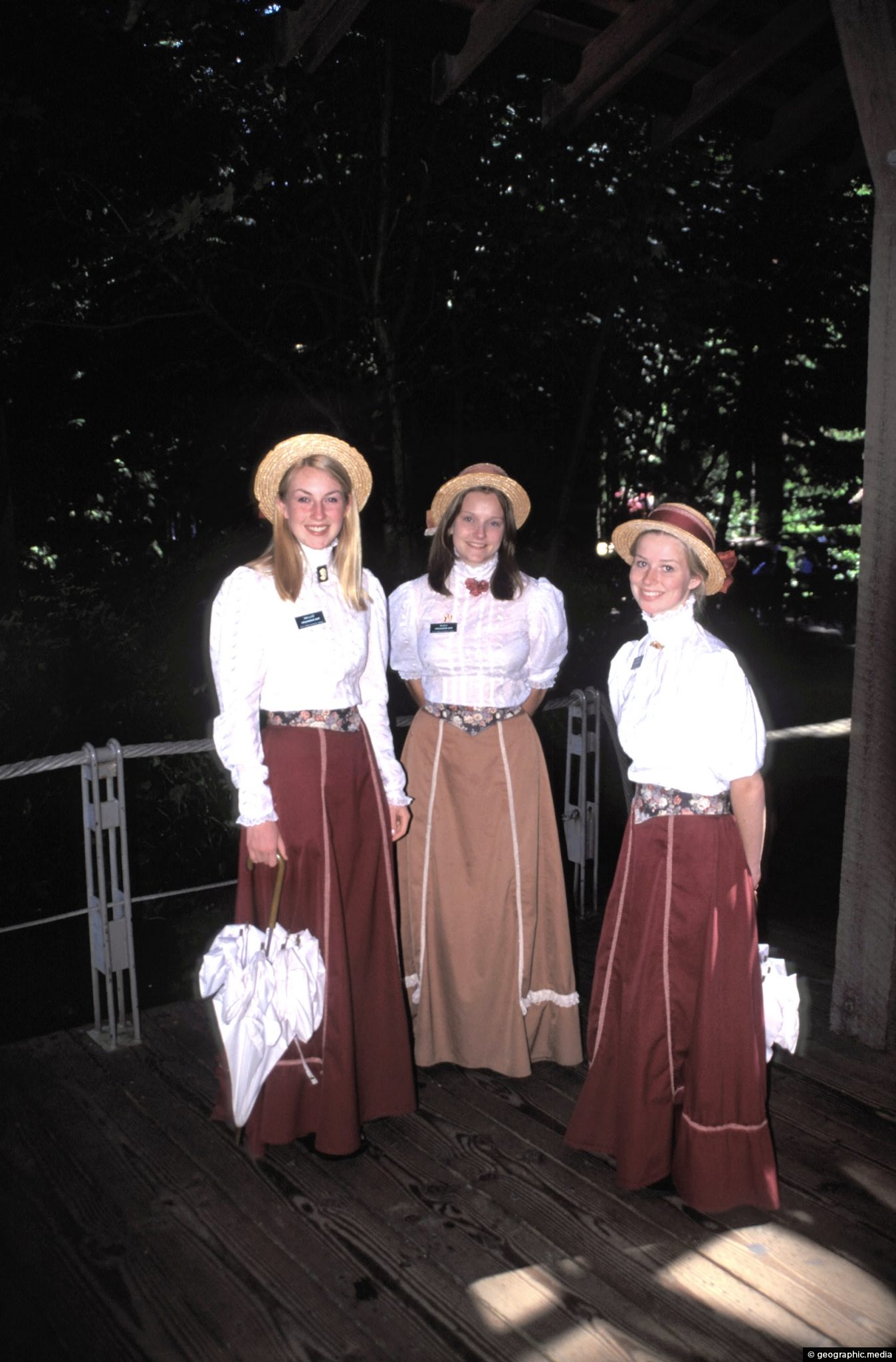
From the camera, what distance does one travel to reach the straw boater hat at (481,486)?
3453 millimetres

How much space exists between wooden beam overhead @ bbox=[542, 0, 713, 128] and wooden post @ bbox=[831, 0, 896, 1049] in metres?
0.56

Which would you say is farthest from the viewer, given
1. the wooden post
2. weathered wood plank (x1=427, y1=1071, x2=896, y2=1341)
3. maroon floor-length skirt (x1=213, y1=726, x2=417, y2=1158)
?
the wooden post

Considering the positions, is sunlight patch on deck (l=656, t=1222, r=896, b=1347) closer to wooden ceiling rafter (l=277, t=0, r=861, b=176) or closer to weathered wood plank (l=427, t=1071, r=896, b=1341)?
weathered wood plank (l=427, t=1071, r=896, b=1341)

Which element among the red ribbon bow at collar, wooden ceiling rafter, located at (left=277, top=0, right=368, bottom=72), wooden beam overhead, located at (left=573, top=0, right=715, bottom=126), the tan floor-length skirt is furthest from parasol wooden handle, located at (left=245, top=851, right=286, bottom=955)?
wooden beam overhead, located at (left=573, top=0, right=715, bottom=126)

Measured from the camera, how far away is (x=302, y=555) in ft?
10.0

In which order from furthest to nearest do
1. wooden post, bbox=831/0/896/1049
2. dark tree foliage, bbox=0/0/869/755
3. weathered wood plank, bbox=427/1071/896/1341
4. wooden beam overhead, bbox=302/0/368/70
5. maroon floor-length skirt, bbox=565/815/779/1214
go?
dark tree foliage, bbox=0/0/869/755, wooden beam overhead, bbox=302/0/368/70, wooden post, bbox=831/0/896/1049, maroon floor-length skirt, bbox=565/815/779/1214, weathered wood plank, bbox=427/1071/896/1341

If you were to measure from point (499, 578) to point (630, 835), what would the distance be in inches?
38.2

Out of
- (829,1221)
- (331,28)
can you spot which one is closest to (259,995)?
(829,1221)

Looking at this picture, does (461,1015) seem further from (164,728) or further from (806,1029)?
(164,728)

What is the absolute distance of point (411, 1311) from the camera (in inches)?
97.5

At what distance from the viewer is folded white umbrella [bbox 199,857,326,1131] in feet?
9.39

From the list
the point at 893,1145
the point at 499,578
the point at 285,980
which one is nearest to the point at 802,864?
the point at 893,1145

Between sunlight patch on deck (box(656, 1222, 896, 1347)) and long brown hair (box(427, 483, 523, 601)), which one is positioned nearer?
sunlight patch on deck (box(656, 1222, 896, 1347))

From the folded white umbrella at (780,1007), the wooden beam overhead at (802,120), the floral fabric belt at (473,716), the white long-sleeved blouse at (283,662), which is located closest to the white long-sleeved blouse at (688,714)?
the folded white umbrella at (780,1007)
